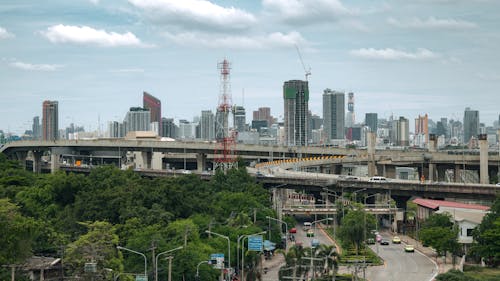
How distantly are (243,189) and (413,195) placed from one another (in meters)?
23.0

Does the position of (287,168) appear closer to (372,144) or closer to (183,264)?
(372,144)

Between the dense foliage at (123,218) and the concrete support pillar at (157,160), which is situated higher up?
the concrete support pillar at (157,160)

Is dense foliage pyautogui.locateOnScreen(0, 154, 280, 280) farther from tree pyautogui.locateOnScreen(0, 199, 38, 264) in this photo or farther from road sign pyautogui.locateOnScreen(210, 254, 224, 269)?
road sign pyautogui.locateOnScreen(210, 254, 224, 269)

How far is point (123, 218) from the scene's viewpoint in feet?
237

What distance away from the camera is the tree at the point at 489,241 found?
70750 mm

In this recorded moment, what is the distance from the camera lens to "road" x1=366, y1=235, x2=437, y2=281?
67.0m

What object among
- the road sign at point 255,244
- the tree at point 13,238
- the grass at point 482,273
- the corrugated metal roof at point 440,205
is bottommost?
the grass at point 482,273

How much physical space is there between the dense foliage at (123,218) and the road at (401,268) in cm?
1123

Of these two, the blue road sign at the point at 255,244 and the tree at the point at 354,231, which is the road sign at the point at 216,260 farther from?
the tree at the point at 354,231

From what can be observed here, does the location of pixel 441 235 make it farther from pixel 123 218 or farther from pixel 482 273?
pixel 123 218

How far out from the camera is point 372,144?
15450cm

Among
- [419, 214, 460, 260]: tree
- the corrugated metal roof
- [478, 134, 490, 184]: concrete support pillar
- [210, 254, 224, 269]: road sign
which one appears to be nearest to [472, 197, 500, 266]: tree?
[419, 214, 460, 260]: tree

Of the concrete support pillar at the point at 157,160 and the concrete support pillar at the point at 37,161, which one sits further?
the concrete support pillar at the point at 157,160

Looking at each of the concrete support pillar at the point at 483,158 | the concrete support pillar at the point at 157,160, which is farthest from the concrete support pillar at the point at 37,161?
the concrete support pillar at the point at 483,158
